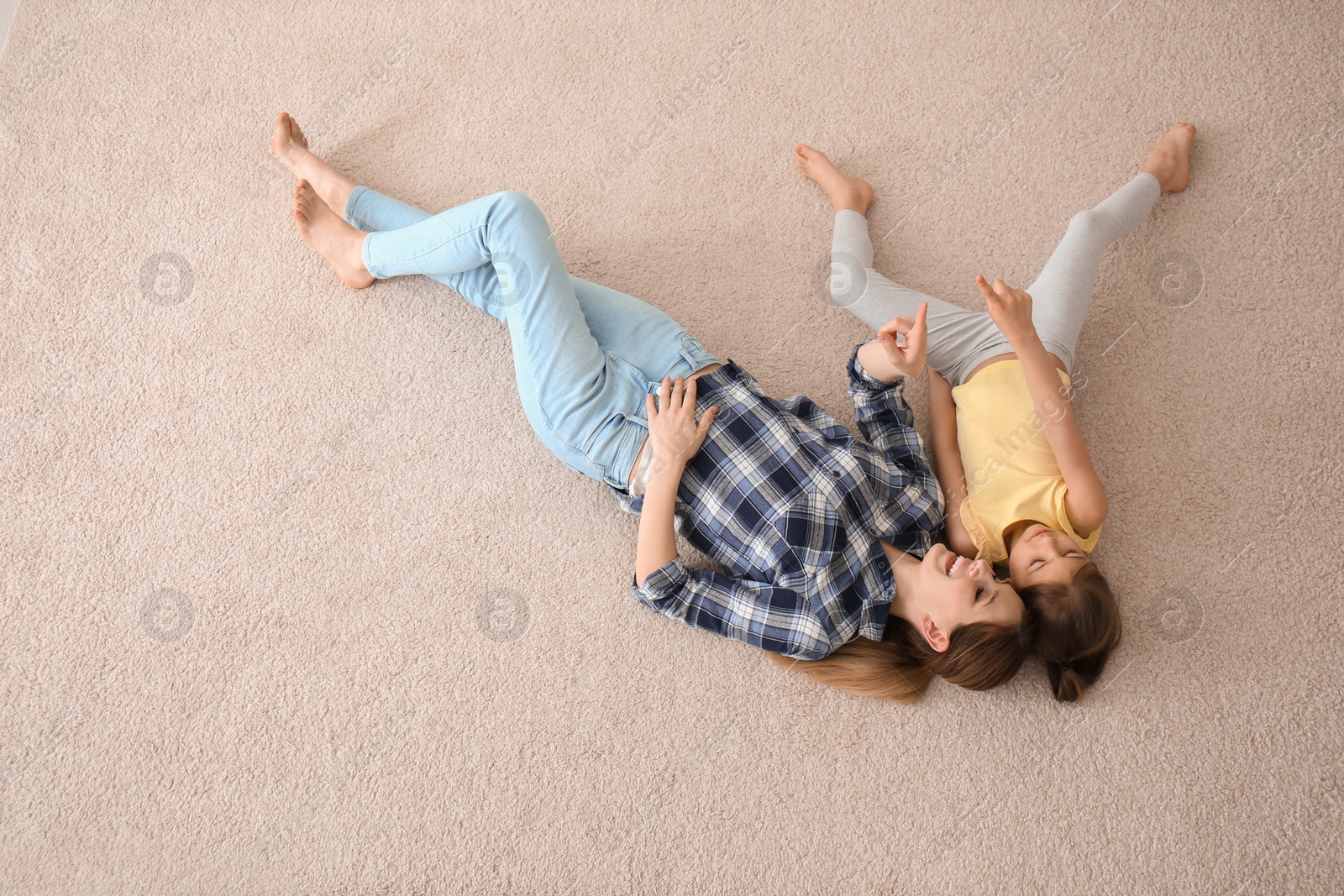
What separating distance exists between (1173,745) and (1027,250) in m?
0.94

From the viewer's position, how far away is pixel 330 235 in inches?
58.4

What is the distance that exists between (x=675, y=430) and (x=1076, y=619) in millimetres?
676

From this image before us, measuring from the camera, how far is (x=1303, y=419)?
1.46 metres

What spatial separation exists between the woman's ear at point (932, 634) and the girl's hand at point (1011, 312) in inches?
17.8

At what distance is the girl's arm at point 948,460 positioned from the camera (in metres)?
1.35

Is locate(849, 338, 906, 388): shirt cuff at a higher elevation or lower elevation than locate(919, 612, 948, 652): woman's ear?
higher

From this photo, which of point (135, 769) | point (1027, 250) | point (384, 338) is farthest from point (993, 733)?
point (135, 769)

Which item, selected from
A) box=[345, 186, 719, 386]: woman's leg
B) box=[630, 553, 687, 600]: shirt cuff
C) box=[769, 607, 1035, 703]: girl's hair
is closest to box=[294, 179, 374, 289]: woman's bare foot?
box=[345, 186, 719, 386]: woman's leg

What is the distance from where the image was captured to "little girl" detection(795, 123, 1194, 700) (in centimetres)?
121

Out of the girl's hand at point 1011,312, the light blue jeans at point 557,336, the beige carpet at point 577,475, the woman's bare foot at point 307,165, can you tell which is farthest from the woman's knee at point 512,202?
the girl's hand at point 1011,312

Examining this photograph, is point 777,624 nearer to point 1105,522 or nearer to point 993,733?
point 993,733

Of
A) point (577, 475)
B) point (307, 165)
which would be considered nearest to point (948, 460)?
point (577, 475)

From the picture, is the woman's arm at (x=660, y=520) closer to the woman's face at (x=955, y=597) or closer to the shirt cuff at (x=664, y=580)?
the shirt cuff at (x=664, y=580)

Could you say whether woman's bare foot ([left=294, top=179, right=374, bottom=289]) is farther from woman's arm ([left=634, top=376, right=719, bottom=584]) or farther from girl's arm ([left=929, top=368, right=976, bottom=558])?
girl's arm ([left=929, top=368, right=976, bottom=558])
